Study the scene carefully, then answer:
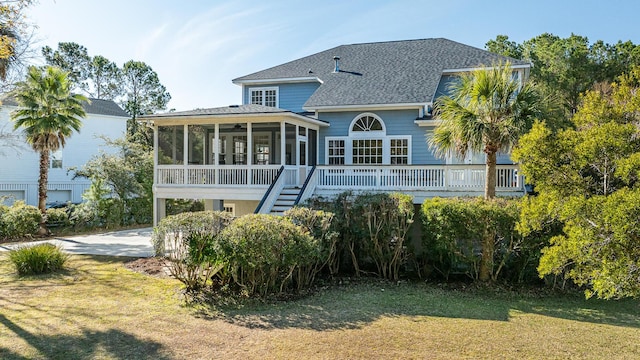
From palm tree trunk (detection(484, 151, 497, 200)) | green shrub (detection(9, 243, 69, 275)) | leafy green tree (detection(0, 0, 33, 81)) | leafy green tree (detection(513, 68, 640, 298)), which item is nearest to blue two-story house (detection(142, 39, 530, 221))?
palm tree trunk (detection(484, 151, 497, 200))

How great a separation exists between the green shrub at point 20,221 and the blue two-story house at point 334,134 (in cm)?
577

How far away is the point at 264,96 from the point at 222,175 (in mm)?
6980

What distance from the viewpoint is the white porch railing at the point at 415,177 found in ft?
45.2

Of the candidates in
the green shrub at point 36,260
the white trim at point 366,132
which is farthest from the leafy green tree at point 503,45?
the green shrub at point 36,260

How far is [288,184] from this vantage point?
15.8 meters

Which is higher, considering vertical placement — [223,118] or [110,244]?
[223,118]

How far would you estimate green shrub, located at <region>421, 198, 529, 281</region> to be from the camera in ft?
31.5

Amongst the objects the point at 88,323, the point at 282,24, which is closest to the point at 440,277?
the point at 88,323

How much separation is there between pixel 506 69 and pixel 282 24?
12212mm

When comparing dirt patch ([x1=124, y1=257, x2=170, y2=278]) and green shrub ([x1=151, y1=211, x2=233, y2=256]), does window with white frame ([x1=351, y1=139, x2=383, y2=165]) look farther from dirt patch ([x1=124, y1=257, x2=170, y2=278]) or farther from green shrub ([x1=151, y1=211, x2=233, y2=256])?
green shrub ([x1=151, y1=211, x2=233, y2=256])

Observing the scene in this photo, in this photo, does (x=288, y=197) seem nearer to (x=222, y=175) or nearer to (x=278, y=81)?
(x=222, y=175)

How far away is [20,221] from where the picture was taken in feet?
58.7

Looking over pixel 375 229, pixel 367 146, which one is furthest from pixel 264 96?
pixel 375 229

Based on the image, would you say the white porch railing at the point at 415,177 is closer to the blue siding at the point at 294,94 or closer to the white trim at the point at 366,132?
the white trim at the point at 366,132
